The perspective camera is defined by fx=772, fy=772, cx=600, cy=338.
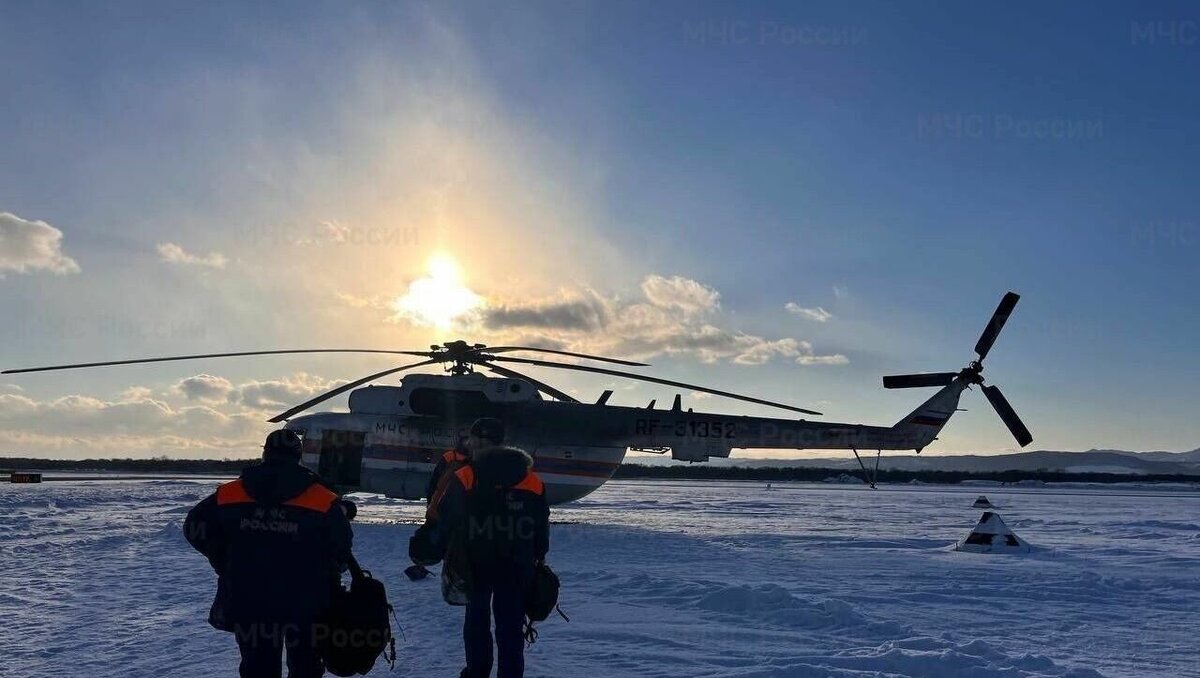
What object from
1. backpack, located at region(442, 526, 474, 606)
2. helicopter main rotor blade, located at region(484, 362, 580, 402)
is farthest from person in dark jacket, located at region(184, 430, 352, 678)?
helicopter main rotor blade, located at region(484, 362, 580, 402)

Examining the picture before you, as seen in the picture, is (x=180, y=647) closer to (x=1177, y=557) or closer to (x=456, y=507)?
(x=456, y=507)

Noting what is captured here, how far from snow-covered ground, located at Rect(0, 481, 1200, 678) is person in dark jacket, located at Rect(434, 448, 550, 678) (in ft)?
3.01

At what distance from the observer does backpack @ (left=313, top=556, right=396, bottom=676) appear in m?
4.42

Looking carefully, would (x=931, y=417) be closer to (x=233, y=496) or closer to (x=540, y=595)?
(x=540, y=595)

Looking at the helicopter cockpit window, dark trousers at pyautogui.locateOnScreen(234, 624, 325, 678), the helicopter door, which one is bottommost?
dark trousers at pyautogui.locateOnScreen(234, 624, 325, 678)

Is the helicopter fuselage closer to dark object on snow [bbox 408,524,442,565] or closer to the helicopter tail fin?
the helicopter tail fin

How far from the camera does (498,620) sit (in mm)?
4914

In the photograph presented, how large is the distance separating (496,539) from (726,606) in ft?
13.1

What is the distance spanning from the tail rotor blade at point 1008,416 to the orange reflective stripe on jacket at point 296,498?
16460mm

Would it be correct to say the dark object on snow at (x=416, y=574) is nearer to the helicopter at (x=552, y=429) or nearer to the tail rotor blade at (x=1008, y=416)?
the helicopter at (x=552, y=429)

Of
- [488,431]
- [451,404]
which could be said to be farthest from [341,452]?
[488,431]

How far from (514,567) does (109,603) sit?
601 centimetres

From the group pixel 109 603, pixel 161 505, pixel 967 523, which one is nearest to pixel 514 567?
pixel 109 603

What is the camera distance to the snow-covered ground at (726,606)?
589cm
